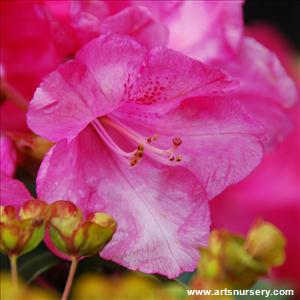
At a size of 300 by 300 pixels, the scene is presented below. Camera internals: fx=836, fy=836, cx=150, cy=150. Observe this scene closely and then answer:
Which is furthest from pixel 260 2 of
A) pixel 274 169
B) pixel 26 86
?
pixel 26 86

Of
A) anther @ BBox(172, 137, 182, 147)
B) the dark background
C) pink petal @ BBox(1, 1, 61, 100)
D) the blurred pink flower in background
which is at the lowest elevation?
the dark background

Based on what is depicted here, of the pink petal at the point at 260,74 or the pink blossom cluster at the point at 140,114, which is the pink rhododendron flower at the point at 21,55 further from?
the pink petal at the point at 260,74

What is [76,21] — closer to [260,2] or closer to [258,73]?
[258,73]

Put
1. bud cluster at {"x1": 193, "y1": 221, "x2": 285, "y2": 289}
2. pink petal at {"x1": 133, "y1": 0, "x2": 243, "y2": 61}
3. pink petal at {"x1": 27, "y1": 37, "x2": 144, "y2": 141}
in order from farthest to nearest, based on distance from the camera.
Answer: pink petal at {"x1": 133, "y1": 0, "x2": 243, "y2": 61}, pink petal at {"x1": 27, "y1": 37, "x2": 144, "y2": 141}, bud cluster at {"x1": 193, "y1": 221, "x2": 285, "y2": 289}

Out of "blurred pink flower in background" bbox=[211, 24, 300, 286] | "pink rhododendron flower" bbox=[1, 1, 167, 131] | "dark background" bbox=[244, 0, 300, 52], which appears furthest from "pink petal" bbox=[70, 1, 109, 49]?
"dark background" bbox=[244, 0, 300, 52]

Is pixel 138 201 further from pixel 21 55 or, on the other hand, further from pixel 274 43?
pixel 274 43

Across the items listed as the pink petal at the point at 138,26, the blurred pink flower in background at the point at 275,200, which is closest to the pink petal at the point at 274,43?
the blurred pink flower in background at the point at 275,200

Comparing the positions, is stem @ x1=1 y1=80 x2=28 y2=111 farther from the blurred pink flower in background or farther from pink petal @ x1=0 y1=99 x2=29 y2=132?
the blurred pink flower in background

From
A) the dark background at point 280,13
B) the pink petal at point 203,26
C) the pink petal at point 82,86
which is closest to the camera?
the pink petal at point 82,86
